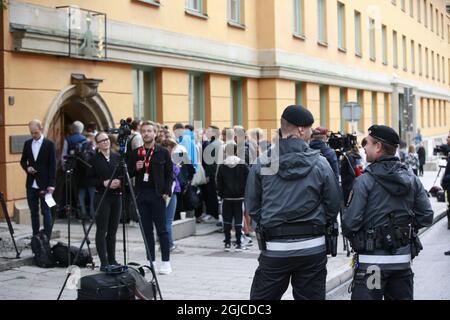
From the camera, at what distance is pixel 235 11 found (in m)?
21.2

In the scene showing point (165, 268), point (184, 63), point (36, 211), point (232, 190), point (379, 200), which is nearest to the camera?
point (379, 200)

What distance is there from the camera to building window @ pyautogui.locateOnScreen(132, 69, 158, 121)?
16.5m

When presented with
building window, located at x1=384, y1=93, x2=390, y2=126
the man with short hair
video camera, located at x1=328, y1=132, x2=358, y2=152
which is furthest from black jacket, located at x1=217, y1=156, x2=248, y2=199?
building window, located at x1=384, y1=93, x2=390, y2=126

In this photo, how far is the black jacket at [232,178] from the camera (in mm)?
11156

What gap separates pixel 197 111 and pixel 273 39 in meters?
4.49

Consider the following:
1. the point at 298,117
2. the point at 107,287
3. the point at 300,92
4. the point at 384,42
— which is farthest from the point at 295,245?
the point at 384,42

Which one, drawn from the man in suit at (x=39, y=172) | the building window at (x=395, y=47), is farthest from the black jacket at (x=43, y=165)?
the building window at (x=395, y=47)

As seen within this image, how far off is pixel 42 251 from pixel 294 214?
214 inches

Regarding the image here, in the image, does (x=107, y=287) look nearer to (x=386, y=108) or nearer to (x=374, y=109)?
(x=374, y=109)

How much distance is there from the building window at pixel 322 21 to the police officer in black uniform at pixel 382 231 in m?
21.9

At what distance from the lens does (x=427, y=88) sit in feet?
156

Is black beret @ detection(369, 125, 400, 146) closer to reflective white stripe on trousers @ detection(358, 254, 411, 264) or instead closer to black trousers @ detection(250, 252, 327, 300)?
reflective white stripe on trousers @ detection(358, 254, 411, 264)

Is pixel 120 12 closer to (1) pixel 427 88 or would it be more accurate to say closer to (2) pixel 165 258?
(2) pixel 165 258

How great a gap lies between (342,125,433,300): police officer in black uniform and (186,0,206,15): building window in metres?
13.7
